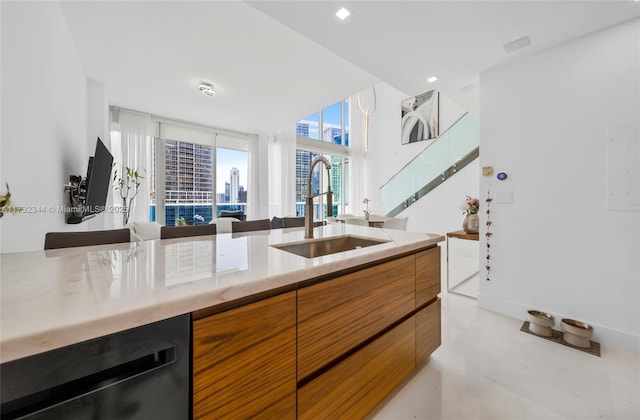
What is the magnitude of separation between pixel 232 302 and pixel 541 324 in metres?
2.58

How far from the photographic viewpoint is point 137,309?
0.56 meters

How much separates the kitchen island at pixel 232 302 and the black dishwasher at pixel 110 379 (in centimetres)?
3

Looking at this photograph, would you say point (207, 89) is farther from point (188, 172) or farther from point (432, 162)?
point (432, 162)

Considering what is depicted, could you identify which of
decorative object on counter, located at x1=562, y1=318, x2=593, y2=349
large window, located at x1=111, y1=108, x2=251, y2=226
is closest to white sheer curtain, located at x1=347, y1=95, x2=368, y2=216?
large window, located at x1=111, y1=108, x2=251, y2=226

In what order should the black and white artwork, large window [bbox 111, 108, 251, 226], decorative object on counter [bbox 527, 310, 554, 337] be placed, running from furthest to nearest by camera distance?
the black and white artwork < large window [bbox 111, 108, 251, 226] < decorative object on counter [bbox 527, 310, 554, 337]

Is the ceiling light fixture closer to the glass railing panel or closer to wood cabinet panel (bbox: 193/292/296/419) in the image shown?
wood cabinet panel (bbox: 193/292/296/419)

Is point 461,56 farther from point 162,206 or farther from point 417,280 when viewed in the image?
point 162,206

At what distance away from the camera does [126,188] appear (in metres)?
4.50

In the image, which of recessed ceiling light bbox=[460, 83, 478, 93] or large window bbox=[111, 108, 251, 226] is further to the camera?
large window bbox=[111, 108, 251, 226]

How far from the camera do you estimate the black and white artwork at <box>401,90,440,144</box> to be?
6.49 metres

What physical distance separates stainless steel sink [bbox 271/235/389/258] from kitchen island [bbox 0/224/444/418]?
0.09 meters

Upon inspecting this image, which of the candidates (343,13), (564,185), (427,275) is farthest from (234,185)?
(564,185)

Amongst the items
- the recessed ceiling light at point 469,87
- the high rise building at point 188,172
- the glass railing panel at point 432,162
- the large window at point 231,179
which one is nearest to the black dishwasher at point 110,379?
the recessed ceiling light at point 469,87

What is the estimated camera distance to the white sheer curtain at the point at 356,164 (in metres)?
8.05
